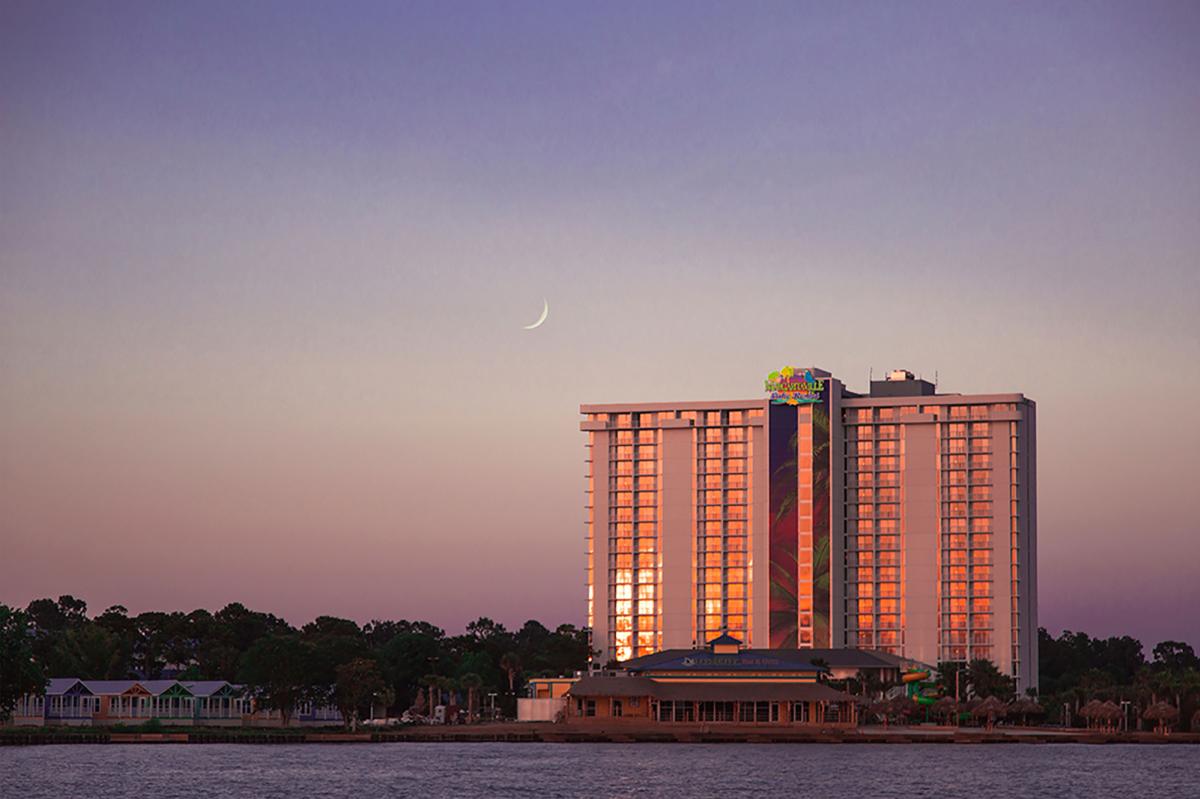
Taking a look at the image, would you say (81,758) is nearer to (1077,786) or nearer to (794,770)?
(794,770)

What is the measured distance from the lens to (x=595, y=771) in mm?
150875

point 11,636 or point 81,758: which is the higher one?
point 11,636

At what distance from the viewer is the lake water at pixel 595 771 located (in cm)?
13050

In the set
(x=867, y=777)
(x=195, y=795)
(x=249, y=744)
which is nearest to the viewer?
(x=195, y=795)

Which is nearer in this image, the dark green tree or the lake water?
the lake water

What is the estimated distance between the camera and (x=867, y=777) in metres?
147

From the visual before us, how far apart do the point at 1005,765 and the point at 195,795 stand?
74597mm

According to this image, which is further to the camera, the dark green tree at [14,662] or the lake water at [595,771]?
the dark green tree at [14,662]

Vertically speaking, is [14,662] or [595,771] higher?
[14,662]

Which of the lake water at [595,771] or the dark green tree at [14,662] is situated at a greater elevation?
the dark green tree at [14,662]

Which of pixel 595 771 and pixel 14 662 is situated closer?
pixel 595 771

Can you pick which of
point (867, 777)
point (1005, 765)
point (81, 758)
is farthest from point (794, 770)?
point (81, 758)

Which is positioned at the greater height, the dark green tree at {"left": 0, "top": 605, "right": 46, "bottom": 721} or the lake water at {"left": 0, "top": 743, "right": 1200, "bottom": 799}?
the dark green tree at {"left": 0, "top": 605, "right": 46, "bottom": 721}

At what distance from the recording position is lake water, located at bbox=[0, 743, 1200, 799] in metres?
130
